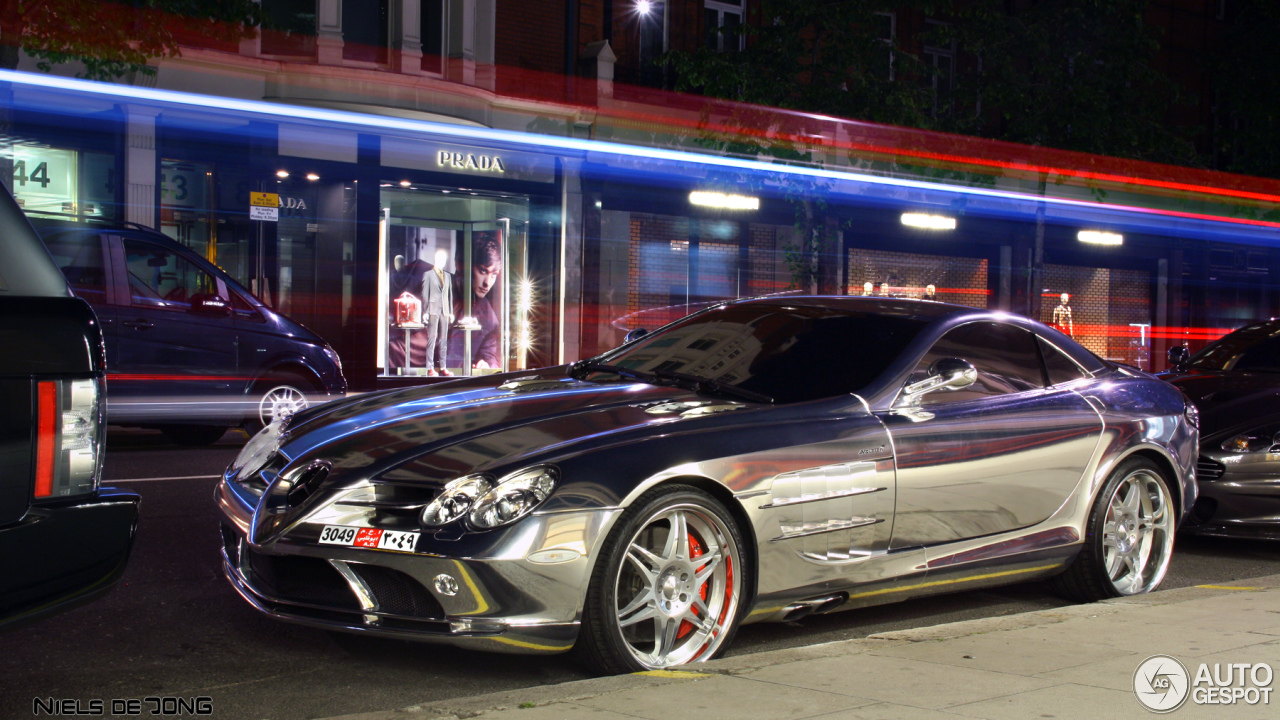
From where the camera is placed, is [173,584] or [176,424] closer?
[173,584]

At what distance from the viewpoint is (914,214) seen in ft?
43.3

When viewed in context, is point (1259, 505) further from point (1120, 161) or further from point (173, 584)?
point (1120, 161)

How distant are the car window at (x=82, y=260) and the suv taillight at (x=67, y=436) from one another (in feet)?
24.5

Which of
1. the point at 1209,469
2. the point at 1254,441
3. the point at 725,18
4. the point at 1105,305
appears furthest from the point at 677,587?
the point at 725,18

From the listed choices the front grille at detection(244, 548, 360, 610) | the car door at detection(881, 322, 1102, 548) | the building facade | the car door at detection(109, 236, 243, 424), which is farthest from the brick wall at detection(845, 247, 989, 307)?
the front grille at detection(244, 548, 360, 610)

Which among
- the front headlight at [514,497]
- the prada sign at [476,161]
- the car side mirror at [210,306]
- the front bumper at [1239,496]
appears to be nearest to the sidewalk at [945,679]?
the front headlight at [514,497]

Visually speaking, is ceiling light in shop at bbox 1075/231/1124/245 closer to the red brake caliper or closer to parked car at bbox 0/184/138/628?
the red brake caliper

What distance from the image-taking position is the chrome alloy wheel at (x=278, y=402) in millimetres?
11242

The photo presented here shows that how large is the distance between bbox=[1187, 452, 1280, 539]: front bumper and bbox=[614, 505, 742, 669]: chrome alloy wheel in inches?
164

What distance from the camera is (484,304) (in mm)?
13750

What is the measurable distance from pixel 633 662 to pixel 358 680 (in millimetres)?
962

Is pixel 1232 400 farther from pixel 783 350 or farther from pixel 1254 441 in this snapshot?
pixel 783 350

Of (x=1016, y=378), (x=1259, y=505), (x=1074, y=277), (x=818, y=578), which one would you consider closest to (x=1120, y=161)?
(x=1074, y=277)

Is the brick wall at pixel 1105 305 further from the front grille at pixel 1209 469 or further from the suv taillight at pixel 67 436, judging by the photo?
the suv taillight at pixel 67 436
